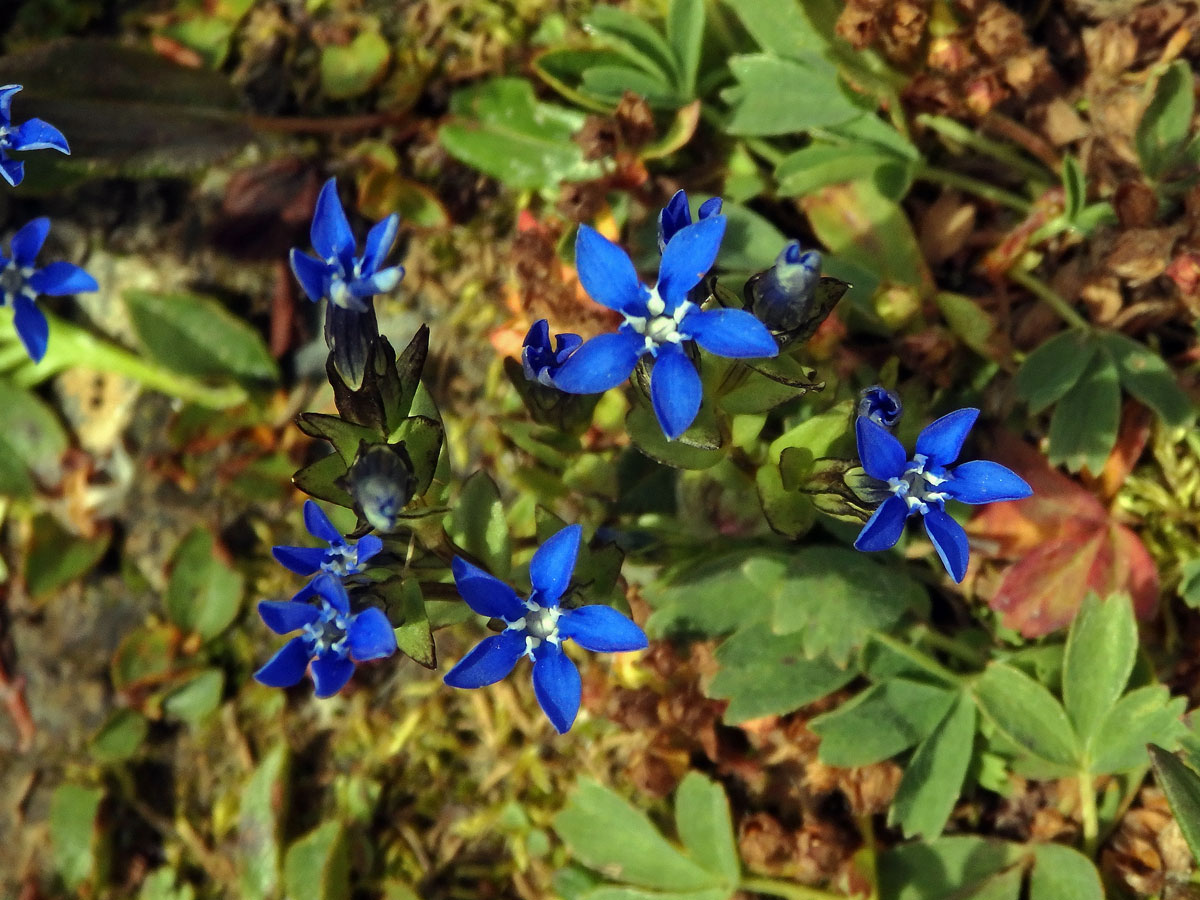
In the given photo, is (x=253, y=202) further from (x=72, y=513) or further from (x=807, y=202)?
(x=807, y=202)

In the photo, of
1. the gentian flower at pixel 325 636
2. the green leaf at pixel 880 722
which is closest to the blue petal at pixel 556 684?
the gentian flower at pixel 325 636

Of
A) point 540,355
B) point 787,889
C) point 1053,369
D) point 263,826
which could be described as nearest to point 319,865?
point 263,826

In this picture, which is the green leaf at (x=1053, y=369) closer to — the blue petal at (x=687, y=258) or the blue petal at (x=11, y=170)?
the blue petal at (x=687, y=258)

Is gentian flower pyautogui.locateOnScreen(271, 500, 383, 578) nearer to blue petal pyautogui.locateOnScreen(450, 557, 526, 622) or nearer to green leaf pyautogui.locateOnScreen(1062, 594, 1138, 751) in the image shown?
blue petal pyautogui.locateOnScreen(450, 557, 526, 622)

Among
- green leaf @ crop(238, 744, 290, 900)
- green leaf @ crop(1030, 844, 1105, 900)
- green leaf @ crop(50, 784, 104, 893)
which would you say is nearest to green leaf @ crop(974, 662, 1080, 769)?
green leaf @ crop(1030, 844, 1105, 900)

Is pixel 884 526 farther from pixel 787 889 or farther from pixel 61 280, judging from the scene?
pixel 61 280


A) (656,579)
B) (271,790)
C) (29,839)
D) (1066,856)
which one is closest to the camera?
(1066,856)

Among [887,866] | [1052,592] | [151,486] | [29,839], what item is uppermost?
[1052,592]

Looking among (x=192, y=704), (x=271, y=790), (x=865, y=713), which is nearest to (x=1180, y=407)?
(x=865, y=713)
